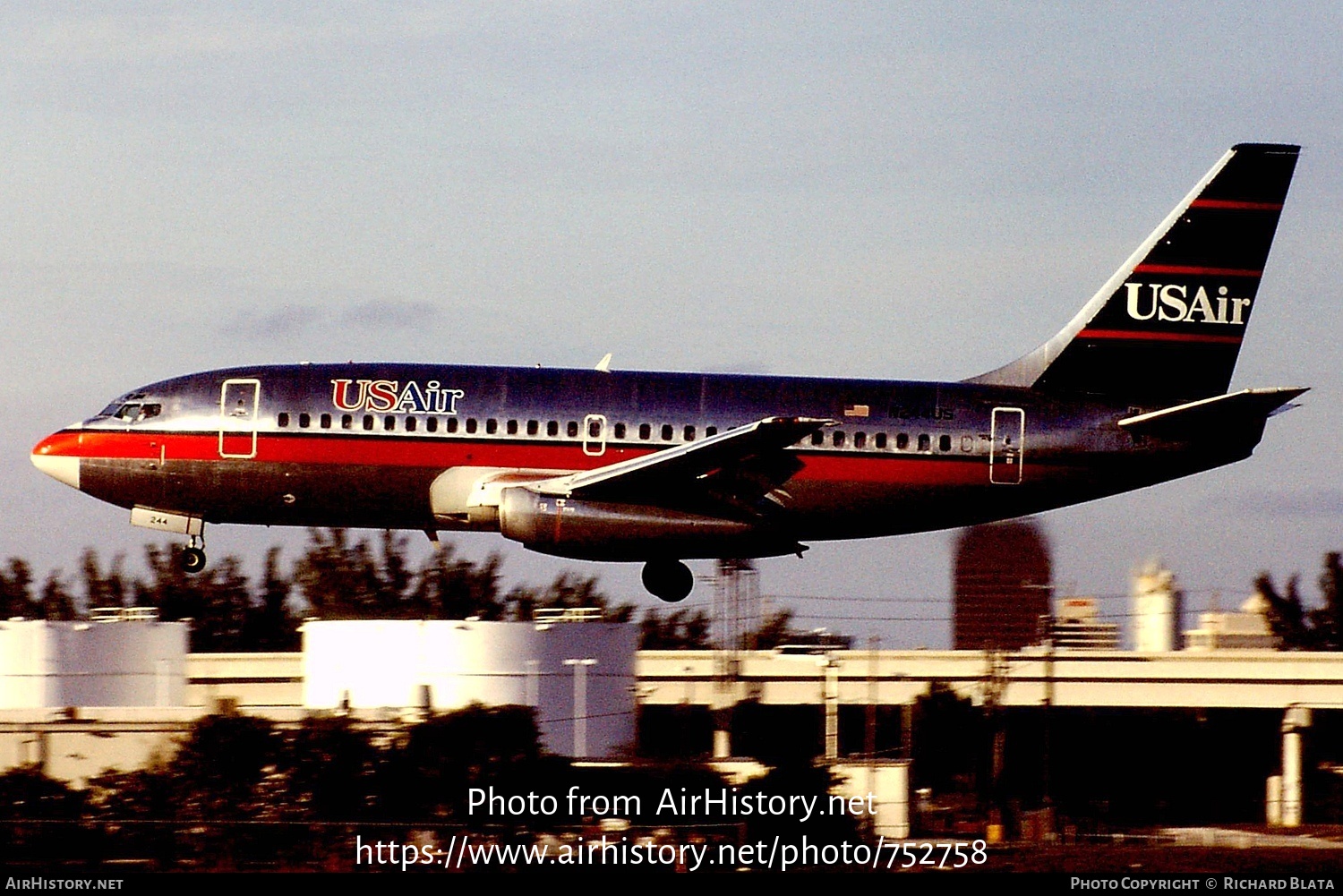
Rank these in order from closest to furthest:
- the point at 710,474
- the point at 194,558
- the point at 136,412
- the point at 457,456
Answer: the point at 710,474
the point at 457,456
the point at 136,412
the point at 194,558

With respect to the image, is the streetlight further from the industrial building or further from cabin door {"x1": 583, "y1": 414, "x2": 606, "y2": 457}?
cabin door {"x1": 583, "y1": 414, "x2": 606, "y2": 457}

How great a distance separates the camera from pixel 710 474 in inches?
1673

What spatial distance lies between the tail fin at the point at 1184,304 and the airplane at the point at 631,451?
0.14 metres

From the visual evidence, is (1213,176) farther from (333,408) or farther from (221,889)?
(221,889)

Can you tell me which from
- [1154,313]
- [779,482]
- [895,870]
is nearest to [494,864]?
[895,870]

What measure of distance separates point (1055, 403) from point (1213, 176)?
729cm

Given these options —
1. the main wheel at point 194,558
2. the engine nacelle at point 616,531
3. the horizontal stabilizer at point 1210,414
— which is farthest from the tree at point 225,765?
the horizontal stabilizer at point 1210,414

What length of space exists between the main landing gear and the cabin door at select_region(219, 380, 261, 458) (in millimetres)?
2674

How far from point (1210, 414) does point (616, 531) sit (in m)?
12.8

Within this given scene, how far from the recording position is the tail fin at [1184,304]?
149 feet

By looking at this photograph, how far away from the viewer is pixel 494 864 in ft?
119

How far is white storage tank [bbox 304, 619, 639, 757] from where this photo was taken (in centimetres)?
4938

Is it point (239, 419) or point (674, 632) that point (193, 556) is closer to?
point (239, 419)

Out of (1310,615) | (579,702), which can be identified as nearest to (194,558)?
(579,702)
